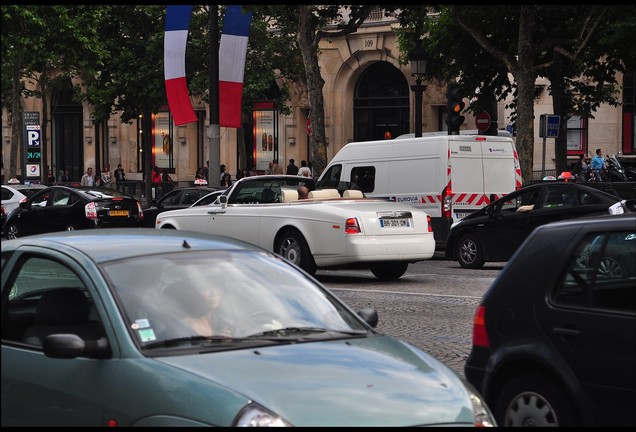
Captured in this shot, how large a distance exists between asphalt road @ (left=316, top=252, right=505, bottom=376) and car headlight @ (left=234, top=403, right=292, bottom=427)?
208 inches

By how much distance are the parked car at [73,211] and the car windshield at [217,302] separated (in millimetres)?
23004

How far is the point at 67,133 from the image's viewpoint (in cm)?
6406

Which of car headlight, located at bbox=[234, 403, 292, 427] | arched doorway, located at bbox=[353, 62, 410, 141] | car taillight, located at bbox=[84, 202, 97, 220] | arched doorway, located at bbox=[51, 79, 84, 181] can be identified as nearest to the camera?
car headlight, located at bbox=[234, 403, 292, 427]

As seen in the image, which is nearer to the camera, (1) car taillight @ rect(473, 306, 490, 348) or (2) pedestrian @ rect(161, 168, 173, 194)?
(1) car taillight @ rect(473, 306, 490, 348)

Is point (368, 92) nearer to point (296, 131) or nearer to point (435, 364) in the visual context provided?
point (296, 131)

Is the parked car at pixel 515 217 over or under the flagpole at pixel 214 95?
under

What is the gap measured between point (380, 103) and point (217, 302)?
44938 millimetres

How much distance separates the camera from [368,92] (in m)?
50.5

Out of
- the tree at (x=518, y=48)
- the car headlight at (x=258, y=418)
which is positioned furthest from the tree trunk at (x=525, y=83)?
the car headlight at (x=258, y=418)

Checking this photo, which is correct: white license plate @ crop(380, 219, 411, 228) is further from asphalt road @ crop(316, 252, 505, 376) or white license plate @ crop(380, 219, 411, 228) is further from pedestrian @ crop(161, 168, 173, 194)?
pedestrian @ crop(161, 168, 173, 194)

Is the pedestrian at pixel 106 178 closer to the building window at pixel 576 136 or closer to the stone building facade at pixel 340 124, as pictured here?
the stone building facade at pixel 340 124

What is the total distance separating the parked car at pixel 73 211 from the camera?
94.6ft

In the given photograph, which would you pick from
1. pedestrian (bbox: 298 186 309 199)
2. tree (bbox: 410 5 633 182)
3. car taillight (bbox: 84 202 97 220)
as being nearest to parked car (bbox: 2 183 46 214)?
car taillight (bbox: 84 202 97 220)

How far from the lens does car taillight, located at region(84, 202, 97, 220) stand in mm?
28672
